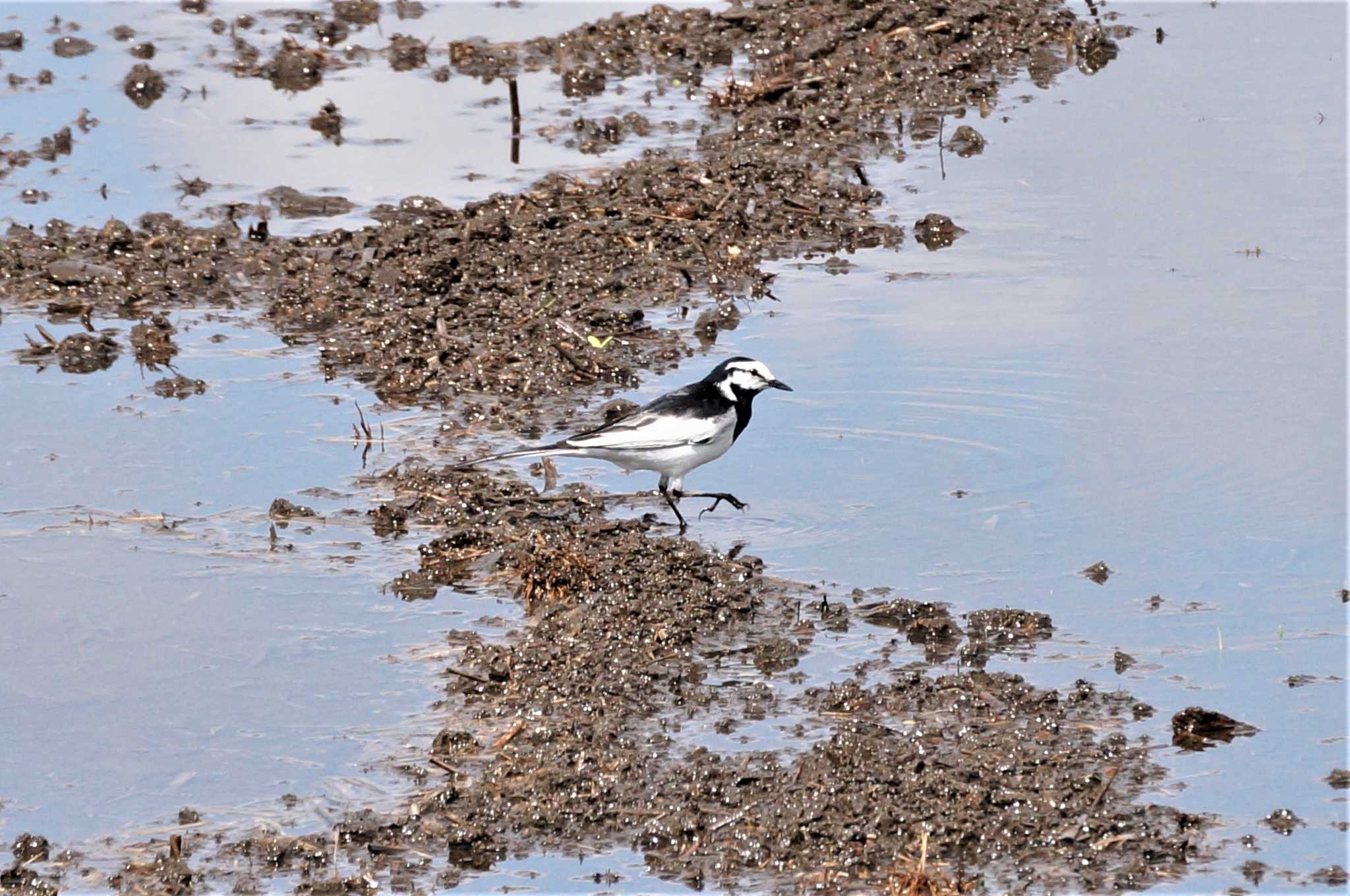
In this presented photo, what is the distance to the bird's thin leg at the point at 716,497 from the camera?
9930 millimetres

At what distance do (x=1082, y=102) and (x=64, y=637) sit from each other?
10880 millimetres

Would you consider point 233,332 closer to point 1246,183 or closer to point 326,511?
point 326,511

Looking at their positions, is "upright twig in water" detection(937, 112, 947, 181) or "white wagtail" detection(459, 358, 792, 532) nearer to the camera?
"white wagtail" detection(459, 358, 792, 532)

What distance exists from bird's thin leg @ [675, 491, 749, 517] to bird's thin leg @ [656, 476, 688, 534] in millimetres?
46

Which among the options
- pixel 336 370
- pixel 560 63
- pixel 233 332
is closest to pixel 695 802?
pixel 336 370

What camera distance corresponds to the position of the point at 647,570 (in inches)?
347

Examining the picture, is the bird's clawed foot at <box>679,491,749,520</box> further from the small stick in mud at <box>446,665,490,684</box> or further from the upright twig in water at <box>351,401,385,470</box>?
the small stick in mud at <box>446,665,490,684</box>

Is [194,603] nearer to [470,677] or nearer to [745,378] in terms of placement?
[470,677]

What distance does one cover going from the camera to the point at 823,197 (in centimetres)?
1401

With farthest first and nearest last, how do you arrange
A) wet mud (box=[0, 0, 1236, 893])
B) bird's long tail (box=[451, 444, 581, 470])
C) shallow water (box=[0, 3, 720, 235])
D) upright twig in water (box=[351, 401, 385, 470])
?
shallow water (box=[0, 3, 720, 235])
upright twig in water (box=[351, 401, 385, 470])
bird's long tail (box=[451, 444, 581, 470])
wet mud (box=[0, 0, 1236, 893])

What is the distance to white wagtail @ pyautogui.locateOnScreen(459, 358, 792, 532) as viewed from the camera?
32.2 ft

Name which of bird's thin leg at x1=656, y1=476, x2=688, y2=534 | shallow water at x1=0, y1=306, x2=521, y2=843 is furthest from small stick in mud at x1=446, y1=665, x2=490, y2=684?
bird's thin leg at x1=656, y1=476, x2=688, y2=534

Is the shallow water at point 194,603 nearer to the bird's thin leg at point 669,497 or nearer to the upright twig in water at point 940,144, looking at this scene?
the bird's thin leg at point 669,497

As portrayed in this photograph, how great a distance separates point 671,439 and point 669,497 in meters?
0.48
